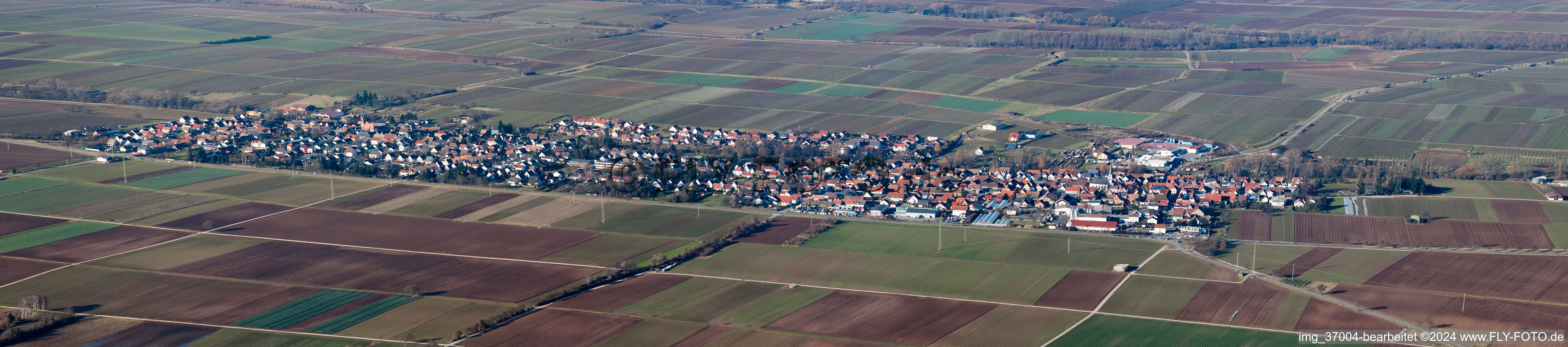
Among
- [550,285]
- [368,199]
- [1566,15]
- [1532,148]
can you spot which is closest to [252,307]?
[550,285]

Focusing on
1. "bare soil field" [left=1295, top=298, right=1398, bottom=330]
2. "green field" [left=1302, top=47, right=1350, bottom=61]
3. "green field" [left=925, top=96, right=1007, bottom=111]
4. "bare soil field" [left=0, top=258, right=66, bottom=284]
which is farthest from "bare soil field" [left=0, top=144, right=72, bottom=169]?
"green field" [left=1302, top=47, right=1350, bottom=61]

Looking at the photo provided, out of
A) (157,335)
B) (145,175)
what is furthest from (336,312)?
(145,175)

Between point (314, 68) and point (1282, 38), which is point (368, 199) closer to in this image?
point (314, 68)

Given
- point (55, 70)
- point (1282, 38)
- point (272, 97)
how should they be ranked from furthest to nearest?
point (1282, 38)
point (55, 70)
point (272, 97)

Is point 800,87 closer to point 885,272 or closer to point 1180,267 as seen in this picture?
point 885,272

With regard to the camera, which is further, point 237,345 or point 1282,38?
point 1282,38
